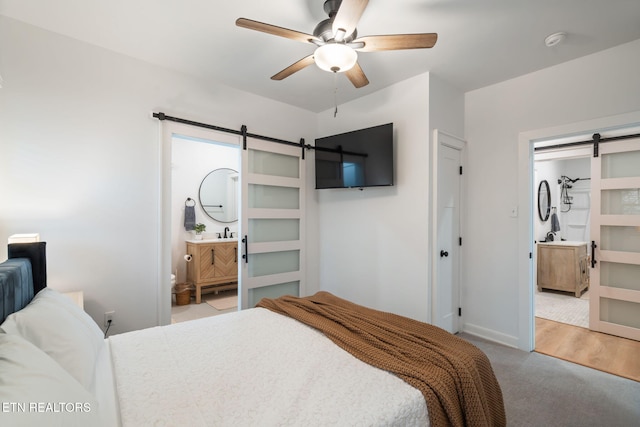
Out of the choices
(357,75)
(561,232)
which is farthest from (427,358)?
(561,232)

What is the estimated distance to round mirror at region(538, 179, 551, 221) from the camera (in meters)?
5.49

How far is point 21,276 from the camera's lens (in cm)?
148

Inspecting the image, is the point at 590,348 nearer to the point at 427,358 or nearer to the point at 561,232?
the point at 427,358

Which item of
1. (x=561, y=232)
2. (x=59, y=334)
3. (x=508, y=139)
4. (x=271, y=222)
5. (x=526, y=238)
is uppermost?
(x=508, y=139)

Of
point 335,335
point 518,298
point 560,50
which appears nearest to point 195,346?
point 335,335

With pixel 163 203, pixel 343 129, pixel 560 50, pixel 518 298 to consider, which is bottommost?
pixel 518 298

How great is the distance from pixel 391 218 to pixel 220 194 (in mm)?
3282

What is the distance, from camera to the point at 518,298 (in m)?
3.01

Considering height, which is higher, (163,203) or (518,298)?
(163,203)

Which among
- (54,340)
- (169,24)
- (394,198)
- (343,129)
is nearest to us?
(54,340)

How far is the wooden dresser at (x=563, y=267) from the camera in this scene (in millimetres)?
4660

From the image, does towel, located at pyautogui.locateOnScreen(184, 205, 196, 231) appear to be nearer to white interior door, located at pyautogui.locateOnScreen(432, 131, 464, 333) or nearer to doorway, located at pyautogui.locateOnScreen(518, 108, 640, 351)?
white interior door, located at pyautogui.locateOnScreen(432, 131, 464, 333)

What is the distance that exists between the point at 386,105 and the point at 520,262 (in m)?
2.17

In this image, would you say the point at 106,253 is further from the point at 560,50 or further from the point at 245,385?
the point at 560,50
